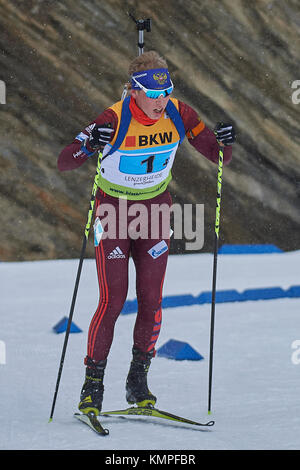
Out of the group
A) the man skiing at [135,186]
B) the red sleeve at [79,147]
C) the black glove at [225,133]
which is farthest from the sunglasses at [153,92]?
the black glove at [225,133]

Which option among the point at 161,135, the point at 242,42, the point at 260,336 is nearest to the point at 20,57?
the point at 242,42

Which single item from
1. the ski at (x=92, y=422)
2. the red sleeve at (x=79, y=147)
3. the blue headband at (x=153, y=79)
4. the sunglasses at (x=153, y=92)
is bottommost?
the ski at (x=92, y=422)

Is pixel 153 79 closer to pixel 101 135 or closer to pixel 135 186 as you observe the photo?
pixel 101 135

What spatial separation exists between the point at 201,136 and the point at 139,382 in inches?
53.8

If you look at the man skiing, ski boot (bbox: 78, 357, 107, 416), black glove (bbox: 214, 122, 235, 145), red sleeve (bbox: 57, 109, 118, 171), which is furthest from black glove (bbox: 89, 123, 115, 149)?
ski boot (bbox: 78, 357, 107, 416)

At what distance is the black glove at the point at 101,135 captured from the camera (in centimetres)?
361

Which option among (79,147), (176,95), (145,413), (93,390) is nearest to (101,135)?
(79,147)

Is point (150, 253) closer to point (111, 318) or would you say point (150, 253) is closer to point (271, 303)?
point (111, 318)

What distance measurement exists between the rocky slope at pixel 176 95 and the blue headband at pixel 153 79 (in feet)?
17.4

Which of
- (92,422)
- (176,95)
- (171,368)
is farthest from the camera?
(176,95)

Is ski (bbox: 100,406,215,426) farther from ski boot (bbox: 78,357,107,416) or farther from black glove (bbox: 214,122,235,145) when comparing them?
black glove (bbox: 214,122,235,145)

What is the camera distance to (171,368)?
4.95 metres

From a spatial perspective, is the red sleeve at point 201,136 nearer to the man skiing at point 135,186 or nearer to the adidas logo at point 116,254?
the man skiing at point 135,186

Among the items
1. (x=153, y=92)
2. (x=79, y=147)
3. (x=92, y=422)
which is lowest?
(x=92, y=422)
